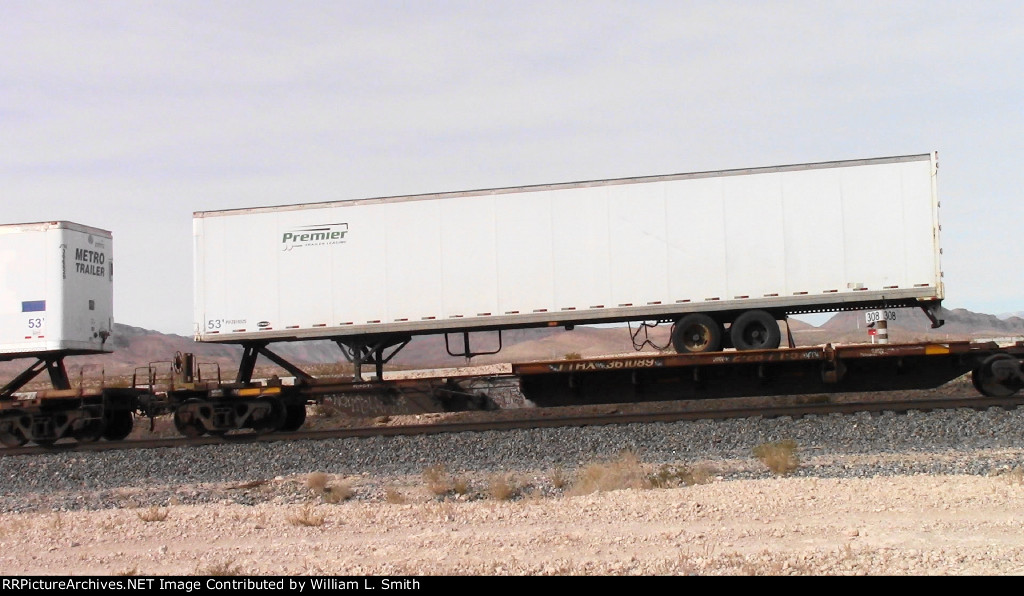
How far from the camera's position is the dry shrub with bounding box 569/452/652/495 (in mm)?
9938

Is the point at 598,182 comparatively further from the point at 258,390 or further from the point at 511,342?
the point at 511,342

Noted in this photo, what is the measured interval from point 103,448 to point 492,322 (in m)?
6.69

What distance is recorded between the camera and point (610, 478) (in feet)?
33.0

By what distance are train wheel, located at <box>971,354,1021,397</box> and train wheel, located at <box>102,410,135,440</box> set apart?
14784 mm

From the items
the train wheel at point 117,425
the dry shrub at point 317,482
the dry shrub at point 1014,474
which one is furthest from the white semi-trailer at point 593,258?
the dry shrub at point 1014,474

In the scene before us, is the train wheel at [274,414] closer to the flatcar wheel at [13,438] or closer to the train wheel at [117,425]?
the train wheel at [117,425]

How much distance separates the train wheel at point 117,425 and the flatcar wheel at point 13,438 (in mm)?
1365

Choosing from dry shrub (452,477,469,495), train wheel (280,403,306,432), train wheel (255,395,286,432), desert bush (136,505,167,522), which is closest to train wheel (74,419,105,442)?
train wheel (255,395,286,432)

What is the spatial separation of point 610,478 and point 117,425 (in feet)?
33.5

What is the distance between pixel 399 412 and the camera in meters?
15.1

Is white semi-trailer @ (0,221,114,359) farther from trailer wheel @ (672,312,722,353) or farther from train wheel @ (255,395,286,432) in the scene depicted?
trailer wheel @ (672,312,722,353)

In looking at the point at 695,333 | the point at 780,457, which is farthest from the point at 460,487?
the point at 695,333

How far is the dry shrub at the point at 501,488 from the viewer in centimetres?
980
